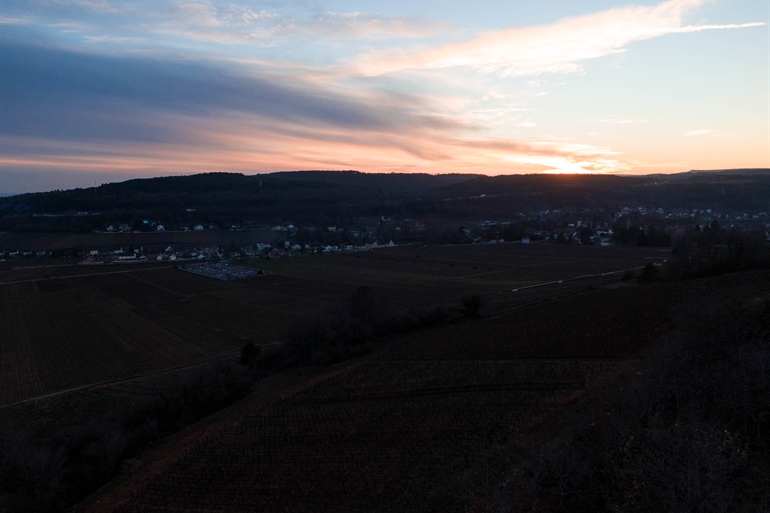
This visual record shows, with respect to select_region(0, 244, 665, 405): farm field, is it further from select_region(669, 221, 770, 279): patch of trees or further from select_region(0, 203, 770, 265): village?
select_region(0, 203, 770, 265): village

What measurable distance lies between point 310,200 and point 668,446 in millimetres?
128087

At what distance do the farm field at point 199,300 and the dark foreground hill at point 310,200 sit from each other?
4479 centimetres

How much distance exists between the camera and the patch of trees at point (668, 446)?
25.4ft

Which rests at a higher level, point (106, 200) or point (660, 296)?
point (106, 200)

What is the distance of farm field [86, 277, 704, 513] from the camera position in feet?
41.6

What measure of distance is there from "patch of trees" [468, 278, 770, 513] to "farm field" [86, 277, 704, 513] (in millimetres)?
2051

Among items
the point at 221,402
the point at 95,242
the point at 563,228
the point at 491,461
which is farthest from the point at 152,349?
the point at 563,228

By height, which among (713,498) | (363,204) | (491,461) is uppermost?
(363,204)

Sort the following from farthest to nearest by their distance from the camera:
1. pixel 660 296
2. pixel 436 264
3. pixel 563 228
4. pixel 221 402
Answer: pixel 563 228
pixel 436 264
pixel 660 296
pixel 221 402

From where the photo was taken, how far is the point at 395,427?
16.0 meters

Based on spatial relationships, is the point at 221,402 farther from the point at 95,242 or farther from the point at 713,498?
the point at 95,242

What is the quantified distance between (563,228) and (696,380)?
93.8 meters

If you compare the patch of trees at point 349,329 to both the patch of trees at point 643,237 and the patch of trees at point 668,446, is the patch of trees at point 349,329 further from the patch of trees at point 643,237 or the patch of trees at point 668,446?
the patch of trees at point 643,237

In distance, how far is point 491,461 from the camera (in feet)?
41.1
